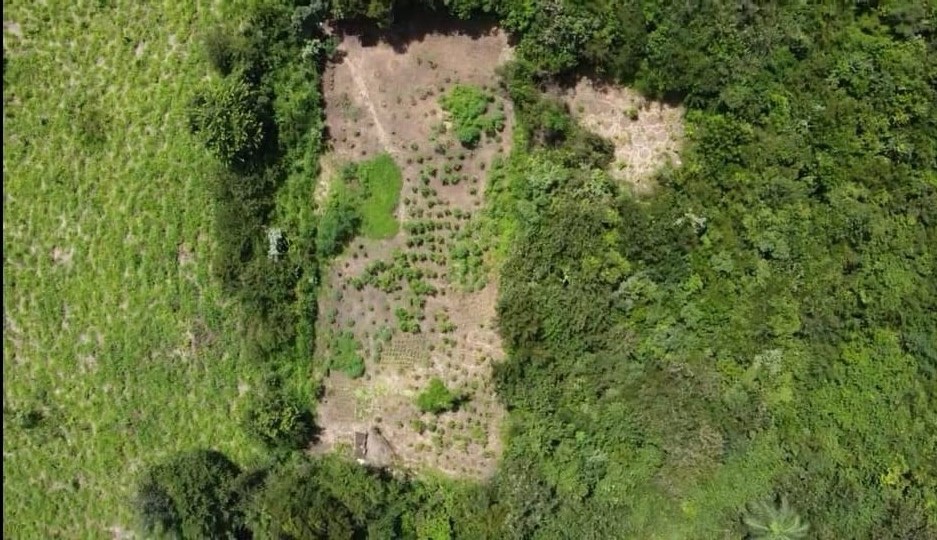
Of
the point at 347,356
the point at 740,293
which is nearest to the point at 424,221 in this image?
the point at 347,356

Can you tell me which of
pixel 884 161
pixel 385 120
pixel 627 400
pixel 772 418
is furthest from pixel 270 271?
pixel 884 161

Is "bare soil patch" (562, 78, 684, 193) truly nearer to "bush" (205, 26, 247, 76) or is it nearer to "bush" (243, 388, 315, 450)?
"bush" (205, 26, 247, 76)

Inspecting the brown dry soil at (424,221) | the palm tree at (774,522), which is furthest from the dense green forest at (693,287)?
the brown dry soil at (424,221)

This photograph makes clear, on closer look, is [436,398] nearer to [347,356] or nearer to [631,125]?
[347,356]

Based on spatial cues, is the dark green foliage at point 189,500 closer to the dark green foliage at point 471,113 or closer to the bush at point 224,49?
the bush at point 224,49

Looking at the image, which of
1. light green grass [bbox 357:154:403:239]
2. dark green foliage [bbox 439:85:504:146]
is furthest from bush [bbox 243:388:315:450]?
dark green foliage [bbox 439:85:504:146]

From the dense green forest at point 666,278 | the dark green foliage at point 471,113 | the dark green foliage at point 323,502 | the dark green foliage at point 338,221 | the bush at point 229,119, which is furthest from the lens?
the dark green foliage at point 338,221

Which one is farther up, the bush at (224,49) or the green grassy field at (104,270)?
the bush at (224,49)
